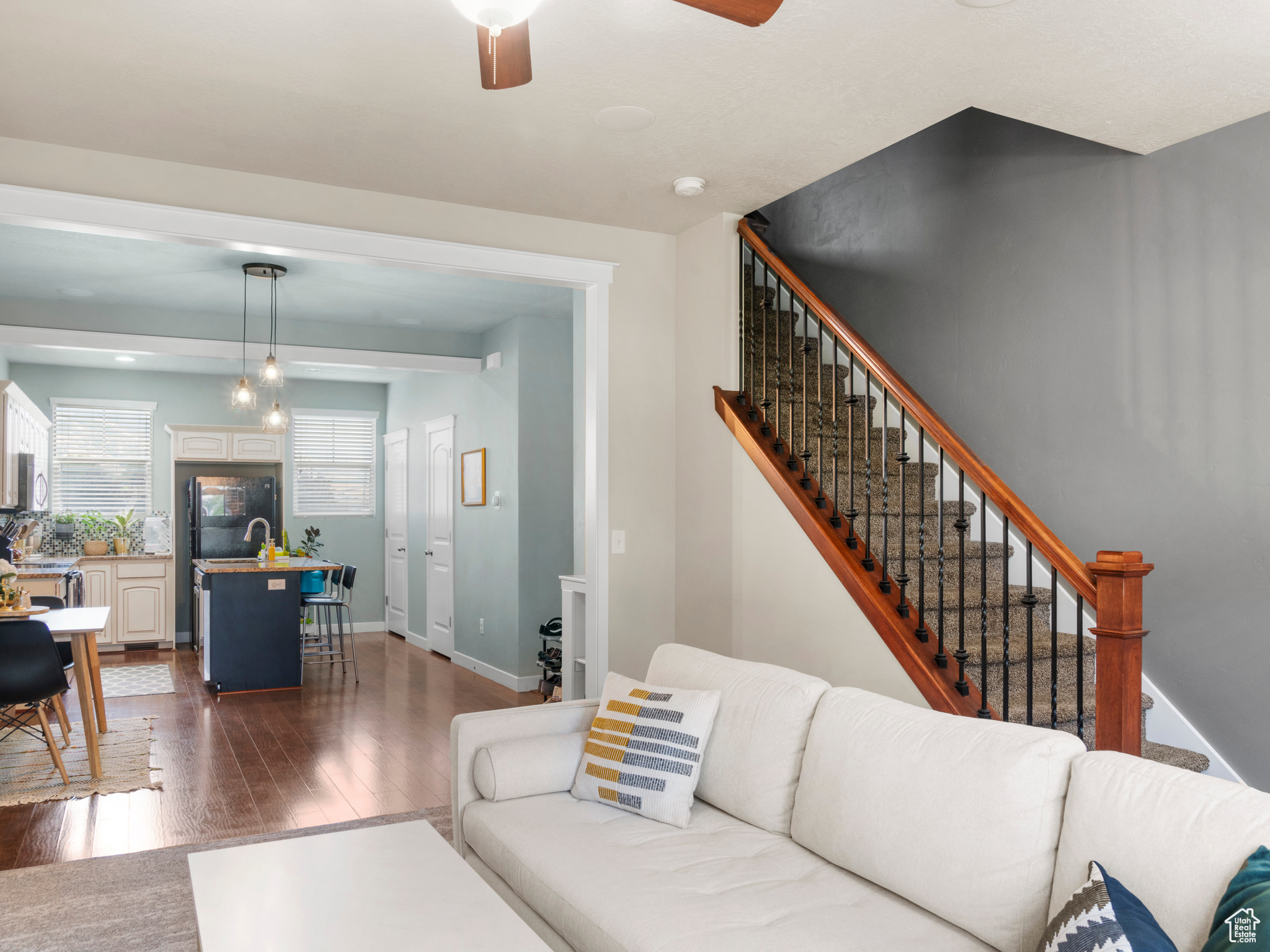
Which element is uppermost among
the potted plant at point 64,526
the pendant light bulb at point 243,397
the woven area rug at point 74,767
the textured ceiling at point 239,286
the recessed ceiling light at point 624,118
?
the textured ceiling at point 239,286

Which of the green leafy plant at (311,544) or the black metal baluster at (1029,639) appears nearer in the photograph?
the black metal baluster at (1029,639)

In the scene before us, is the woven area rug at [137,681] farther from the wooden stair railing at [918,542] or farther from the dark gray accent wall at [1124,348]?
the dark gray accent wall at [1124,348]

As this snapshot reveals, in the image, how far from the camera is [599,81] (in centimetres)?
288

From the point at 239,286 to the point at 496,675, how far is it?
10.9 ft

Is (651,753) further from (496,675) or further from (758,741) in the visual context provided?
(496,675)

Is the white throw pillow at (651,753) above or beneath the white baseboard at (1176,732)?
above

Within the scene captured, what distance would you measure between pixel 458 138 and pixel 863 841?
2.72m

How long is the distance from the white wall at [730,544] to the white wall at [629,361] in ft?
0.27

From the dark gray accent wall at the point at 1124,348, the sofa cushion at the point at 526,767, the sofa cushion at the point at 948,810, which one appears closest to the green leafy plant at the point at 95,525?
the sofa cushion at the point at 526,767

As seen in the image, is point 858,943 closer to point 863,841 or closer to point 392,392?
point 863,841

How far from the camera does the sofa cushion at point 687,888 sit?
72.2 inches

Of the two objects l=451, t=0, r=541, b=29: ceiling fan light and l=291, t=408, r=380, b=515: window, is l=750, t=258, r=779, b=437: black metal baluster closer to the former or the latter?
l=451, t=0, r=541, b=29: ceiling fan light

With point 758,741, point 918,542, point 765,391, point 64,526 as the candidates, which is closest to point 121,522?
point 64,526

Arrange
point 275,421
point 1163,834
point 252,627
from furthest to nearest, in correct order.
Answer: point 252,627 → point 275,421 → point 1163,834
